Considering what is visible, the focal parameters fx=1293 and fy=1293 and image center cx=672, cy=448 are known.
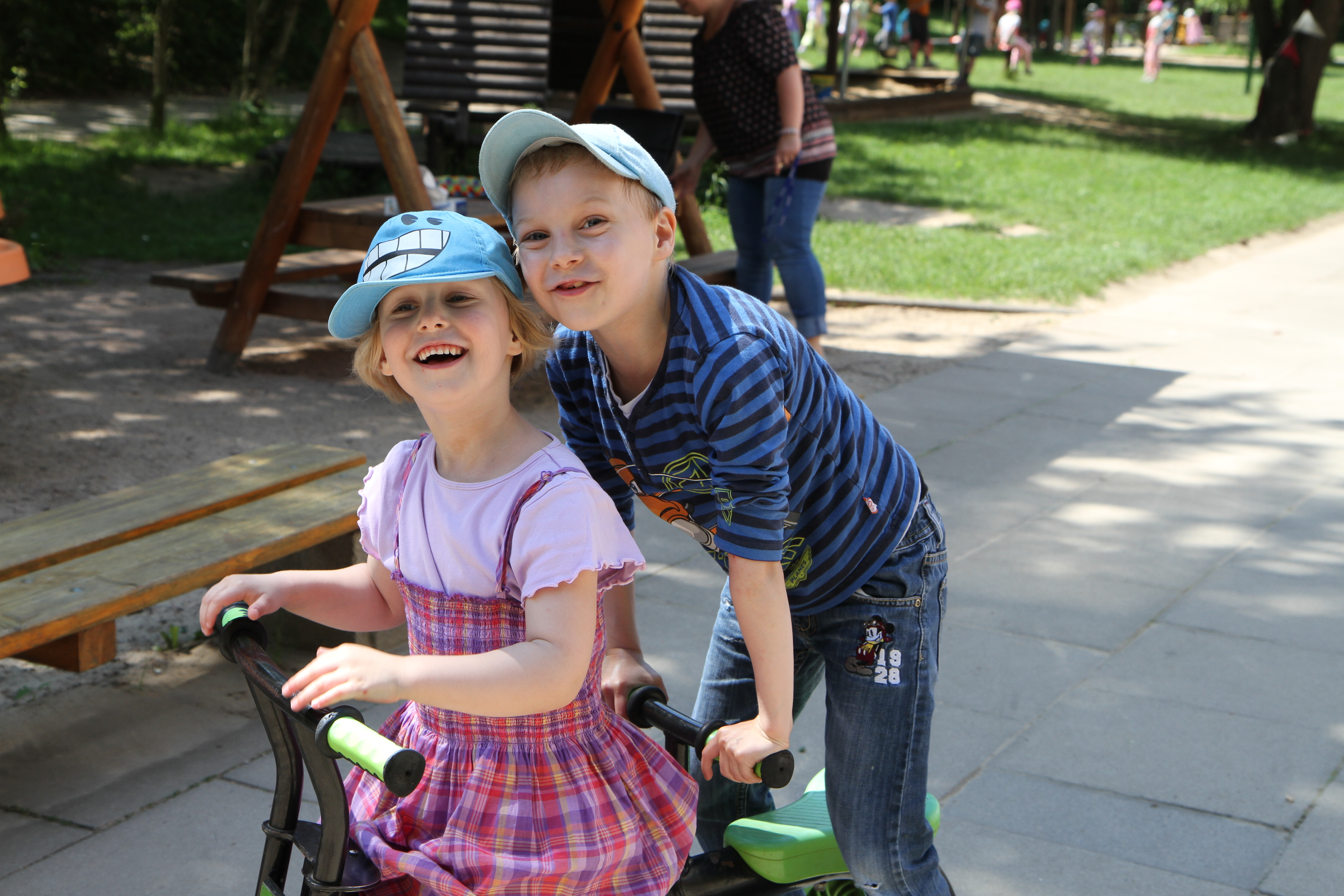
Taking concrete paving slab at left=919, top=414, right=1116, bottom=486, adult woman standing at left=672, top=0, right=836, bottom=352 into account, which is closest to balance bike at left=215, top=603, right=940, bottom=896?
concrete paving slab at left=919, top=414, right=1116, bottom=486

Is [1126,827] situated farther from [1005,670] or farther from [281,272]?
[281,272]

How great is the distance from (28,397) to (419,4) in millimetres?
5738

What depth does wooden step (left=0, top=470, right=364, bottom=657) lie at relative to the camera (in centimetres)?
252

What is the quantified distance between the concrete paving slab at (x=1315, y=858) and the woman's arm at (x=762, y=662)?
1.35m

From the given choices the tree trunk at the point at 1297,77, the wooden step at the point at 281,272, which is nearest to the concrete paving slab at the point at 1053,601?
the wooden step at the point at 281,272

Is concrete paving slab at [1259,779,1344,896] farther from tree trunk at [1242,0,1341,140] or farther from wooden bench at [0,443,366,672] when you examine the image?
tree trunk at [1242,0,1341,140]

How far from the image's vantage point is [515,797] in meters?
1.60

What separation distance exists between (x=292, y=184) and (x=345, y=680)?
4.95m

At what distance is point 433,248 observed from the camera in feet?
5.25

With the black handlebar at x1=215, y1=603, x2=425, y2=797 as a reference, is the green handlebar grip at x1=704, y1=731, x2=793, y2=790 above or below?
below

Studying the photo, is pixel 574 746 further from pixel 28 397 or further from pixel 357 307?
pixel 28 397

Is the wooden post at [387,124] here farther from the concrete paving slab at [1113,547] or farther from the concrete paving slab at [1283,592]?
the concrete paving slab at [1283,592]

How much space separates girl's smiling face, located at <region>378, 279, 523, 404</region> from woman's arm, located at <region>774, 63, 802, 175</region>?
4.10 metres

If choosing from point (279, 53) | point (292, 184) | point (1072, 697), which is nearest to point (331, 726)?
point (1072, 697)
